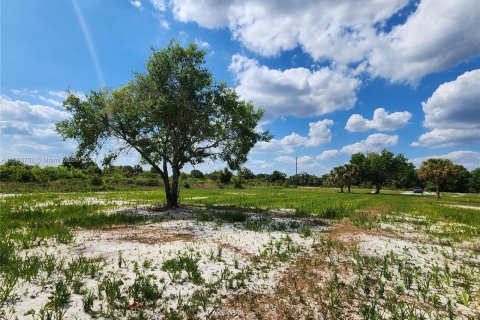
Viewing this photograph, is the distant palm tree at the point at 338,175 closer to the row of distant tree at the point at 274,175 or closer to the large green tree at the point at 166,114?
the row of distant tree at the point at 274,175

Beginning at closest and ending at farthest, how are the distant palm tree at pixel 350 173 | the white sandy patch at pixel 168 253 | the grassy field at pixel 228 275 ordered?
the grassy field at pixel 228 275
the white sandy patch at pixel 168 253
the distant palm tree at pixel 350 173

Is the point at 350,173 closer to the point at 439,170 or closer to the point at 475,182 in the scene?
the point at 439,170

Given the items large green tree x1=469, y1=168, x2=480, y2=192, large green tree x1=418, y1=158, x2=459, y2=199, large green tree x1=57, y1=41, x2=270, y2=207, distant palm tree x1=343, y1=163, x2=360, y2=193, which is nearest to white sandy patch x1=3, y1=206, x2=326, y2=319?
large green tree x1=57, y1=41, x2=270, y2=207

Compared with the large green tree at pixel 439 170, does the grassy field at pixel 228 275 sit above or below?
below

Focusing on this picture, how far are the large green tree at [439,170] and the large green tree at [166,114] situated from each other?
65.0 meters

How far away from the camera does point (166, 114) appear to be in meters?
23.3

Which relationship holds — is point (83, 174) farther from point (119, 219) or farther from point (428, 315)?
point (428, 315)

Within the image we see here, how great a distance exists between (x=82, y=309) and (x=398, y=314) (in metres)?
6.97

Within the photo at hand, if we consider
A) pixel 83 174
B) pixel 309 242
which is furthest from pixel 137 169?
pixel 309 242

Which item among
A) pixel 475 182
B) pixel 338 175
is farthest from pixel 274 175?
pixel 475 182

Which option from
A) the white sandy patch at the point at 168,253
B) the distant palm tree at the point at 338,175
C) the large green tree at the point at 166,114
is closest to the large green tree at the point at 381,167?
the distant palm tree at the point at 338,175

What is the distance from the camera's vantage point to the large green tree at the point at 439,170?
71456 millimetres

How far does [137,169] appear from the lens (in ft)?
337

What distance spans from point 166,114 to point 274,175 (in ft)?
470
